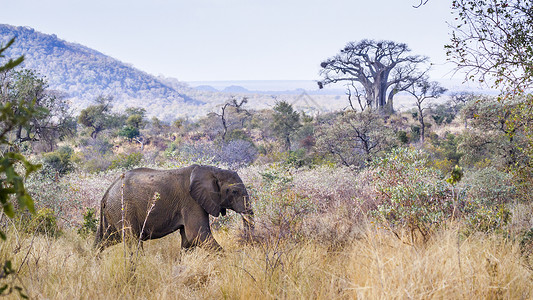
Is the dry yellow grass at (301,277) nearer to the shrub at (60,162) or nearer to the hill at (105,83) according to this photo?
the shrub at (60,162)

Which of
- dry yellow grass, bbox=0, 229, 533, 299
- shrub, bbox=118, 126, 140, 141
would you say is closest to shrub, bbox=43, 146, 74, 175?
shrub, bbox=118, 126, 140, 141

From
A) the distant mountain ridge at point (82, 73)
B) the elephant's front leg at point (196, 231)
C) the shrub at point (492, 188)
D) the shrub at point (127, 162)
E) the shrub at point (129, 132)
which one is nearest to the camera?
the elephant's front leg at point (196, 231)

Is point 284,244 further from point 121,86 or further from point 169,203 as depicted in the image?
point 121,86

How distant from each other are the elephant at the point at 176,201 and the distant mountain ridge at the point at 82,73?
10939 centimetres

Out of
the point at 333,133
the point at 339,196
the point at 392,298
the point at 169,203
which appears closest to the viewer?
the point at 392,298

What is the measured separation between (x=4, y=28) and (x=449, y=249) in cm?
16417

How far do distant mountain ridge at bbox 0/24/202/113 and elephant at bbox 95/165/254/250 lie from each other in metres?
109

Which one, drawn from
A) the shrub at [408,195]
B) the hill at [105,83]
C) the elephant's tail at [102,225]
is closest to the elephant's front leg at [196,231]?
the elephant's tail at [102,225]

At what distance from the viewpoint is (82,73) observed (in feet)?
416

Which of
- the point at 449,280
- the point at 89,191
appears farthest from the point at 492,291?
the point at 89,191

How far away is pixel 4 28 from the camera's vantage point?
459 ft

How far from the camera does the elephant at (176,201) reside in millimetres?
5879

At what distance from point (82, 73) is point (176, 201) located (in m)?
133

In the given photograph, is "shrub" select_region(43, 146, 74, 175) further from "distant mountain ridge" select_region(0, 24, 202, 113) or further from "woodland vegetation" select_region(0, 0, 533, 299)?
"distant mountain ridge" select_region(0, 24, 202, 113)
